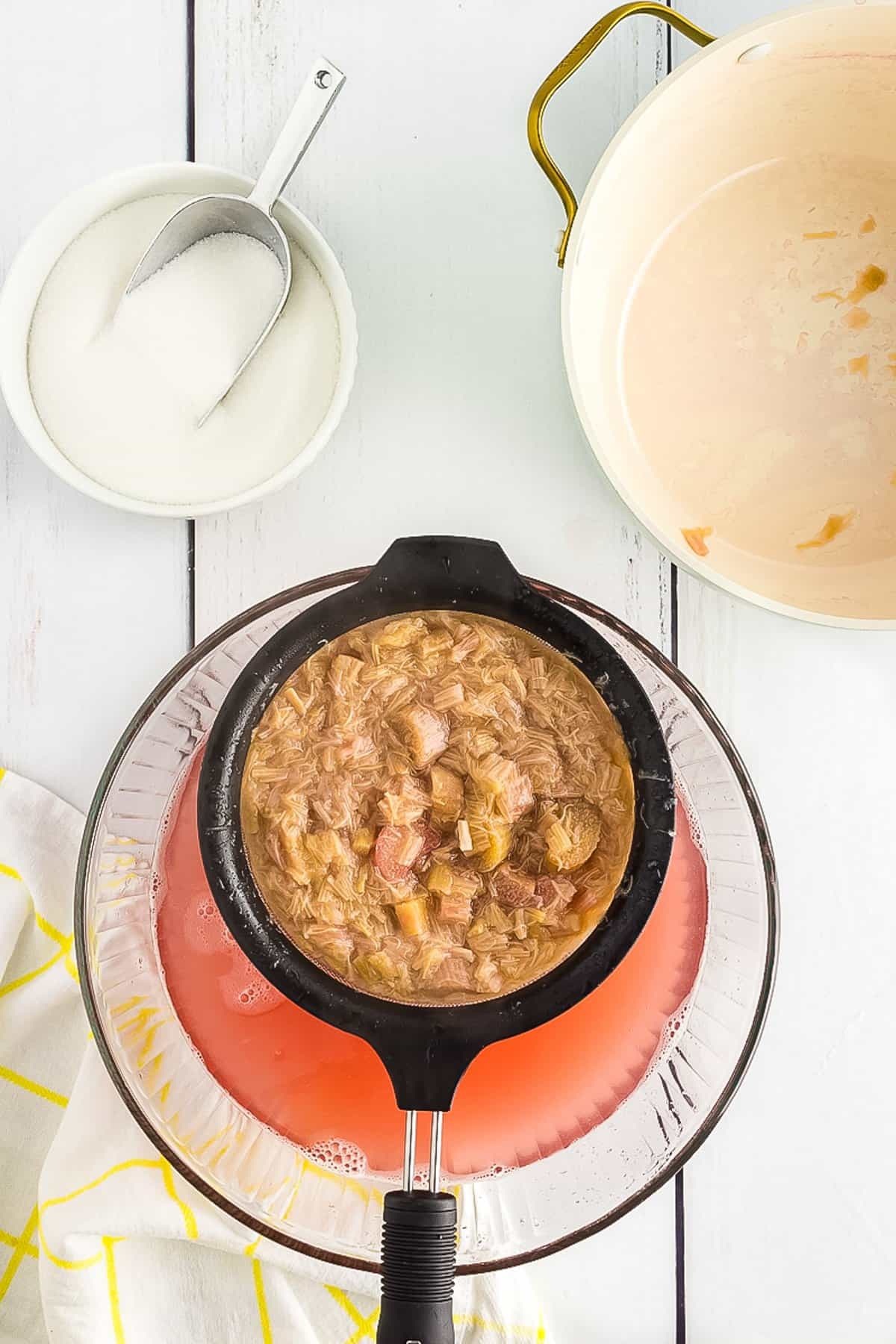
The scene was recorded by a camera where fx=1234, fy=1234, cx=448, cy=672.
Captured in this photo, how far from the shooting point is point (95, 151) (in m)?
1.06

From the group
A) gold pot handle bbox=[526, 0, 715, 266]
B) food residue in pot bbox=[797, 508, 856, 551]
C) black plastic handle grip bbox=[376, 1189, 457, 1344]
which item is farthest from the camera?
food residue in pot bbox=[797, 508, 856, 551]

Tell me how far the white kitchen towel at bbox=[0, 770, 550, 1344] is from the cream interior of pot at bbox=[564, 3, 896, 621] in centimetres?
59

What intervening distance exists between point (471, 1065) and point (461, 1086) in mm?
20

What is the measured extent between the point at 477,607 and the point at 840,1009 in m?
0.50

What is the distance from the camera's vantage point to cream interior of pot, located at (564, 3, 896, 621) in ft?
3.32

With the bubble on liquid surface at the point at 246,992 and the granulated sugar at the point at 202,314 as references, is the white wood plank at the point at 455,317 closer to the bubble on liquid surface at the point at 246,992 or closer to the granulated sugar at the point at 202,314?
the granulated sugar at the point at 202,314

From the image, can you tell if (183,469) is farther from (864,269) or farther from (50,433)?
(864,269)

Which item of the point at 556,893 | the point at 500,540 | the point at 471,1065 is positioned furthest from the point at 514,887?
the point at 500,540

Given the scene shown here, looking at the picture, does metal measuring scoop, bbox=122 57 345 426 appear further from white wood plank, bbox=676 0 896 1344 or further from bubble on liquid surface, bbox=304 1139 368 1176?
bubble on liquid surface, bbox=304 1139 368 1176

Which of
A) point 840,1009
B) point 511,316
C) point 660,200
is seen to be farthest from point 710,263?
point 840,1009

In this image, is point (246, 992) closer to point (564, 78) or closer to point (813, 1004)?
point (813, 1004)

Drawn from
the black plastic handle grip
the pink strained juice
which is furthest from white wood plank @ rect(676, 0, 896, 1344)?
the black plastic handle grip

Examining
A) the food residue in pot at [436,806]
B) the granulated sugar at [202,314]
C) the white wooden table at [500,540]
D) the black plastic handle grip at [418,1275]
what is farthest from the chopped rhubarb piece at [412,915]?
the granulated sugar at [202,314]

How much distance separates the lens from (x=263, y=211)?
0.98 m
